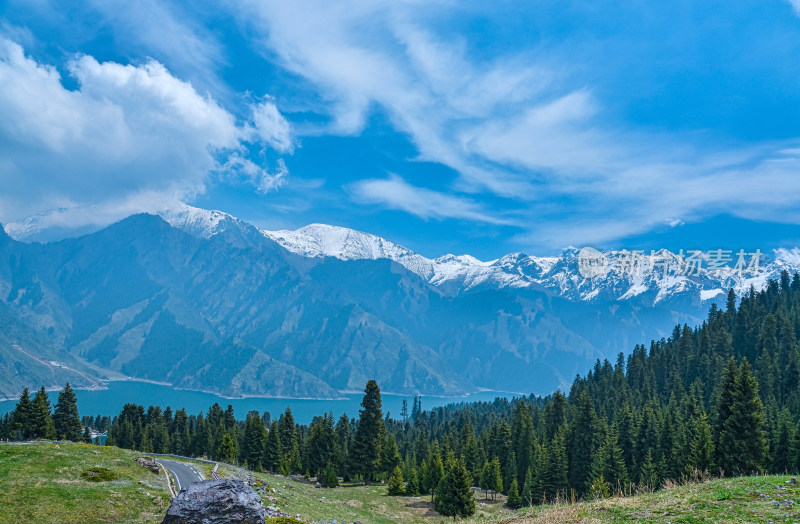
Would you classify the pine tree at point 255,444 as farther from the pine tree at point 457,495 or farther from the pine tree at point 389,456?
the pine tree at point 457,495

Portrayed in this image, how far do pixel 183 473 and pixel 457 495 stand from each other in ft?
99.8

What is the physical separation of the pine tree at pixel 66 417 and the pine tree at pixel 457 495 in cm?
9329

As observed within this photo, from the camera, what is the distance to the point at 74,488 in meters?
31.5

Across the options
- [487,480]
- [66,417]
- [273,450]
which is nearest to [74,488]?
[487,480]

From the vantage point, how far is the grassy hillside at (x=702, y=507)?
1812cm

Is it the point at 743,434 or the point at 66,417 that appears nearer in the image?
the point at 743,434

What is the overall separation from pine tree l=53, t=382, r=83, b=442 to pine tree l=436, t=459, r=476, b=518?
93.3 m

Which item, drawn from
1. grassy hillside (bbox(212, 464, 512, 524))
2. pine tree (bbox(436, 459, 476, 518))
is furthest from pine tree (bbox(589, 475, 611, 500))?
pine tree (bbox(436, 459, 476, 518))

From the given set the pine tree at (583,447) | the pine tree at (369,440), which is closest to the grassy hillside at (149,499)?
the pine tree at (369,440)

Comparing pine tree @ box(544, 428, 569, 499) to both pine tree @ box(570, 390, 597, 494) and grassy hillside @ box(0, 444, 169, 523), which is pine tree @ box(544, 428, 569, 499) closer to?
pine tree @ box(570, 390, 597, 494)

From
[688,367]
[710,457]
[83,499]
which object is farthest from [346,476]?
[688,367]

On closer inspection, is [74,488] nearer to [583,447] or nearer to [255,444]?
[255,444]

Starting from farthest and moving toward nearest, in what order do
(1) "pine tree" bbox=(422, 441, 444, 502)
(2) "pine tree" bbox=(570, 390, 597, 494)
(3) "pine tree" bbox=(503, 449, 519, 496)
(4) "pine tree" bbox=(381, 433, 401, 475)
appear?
(4) "pine tree" bbox=(381, 433, 401, 475) → (3) "pine tree" bbox=(503, 449, 519, 496) → (2) "pine tree" bbox=(570, 390, 597, 494) → (1) "pine tree" bbox=(422, 441, 444, 502)

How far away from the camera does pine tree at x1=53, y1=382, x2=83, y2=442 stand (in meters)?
114
